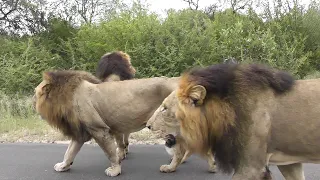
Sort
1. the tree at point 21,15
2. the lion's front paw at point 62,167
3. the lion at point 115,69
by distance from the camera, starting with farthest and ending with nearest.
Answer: the tree at point 21,15 < the lion at point 115,69 < the lion's front paw at point 62,167

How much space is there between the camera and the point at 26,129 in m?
9.36

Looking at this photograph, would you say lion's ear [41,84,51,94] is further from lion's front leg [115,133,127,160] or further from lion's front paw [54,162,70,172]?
lion's front leg [115,133,127,160]

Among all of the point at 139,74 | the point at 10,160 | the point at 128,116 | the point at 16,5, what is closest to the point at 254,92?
the point at 128,116

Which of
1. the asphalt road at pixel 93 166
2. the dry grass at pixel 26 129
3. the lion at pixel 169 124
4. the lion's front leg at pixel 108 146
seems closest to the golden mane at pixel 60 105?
the lion's front leg at pixel 108 146

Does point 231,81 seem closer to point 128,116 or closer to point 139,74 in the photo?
point 128,116

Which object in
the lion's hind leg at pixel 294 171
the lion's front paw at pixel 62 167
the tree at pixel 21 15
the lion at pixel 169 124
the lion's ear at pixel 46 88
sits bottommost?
the lion's front paw at pixel 62 167

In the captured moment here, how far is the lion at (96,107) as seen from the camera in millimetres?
5562

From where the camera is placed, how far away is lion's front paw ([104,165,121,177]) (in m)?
5.53

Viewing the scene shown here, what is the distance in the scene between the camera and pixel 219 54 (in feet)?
50.4

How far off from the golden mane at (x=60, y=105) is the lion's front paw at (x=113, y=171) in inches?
24.1

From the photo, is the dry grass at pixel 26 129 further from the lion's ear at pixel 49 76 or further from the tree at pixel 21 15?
the tree at pixel 21 15

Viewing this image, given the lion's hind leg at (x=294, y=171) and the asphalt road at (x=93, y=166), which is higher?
the lion's hind leg at (x=294, y=171)

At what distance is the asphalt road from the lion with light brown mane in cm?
168

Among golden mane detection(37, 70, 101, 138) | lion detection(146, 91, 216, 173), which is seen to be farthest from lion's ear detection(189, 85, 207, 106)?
golden mane detection(37, 70, 101, 138)
